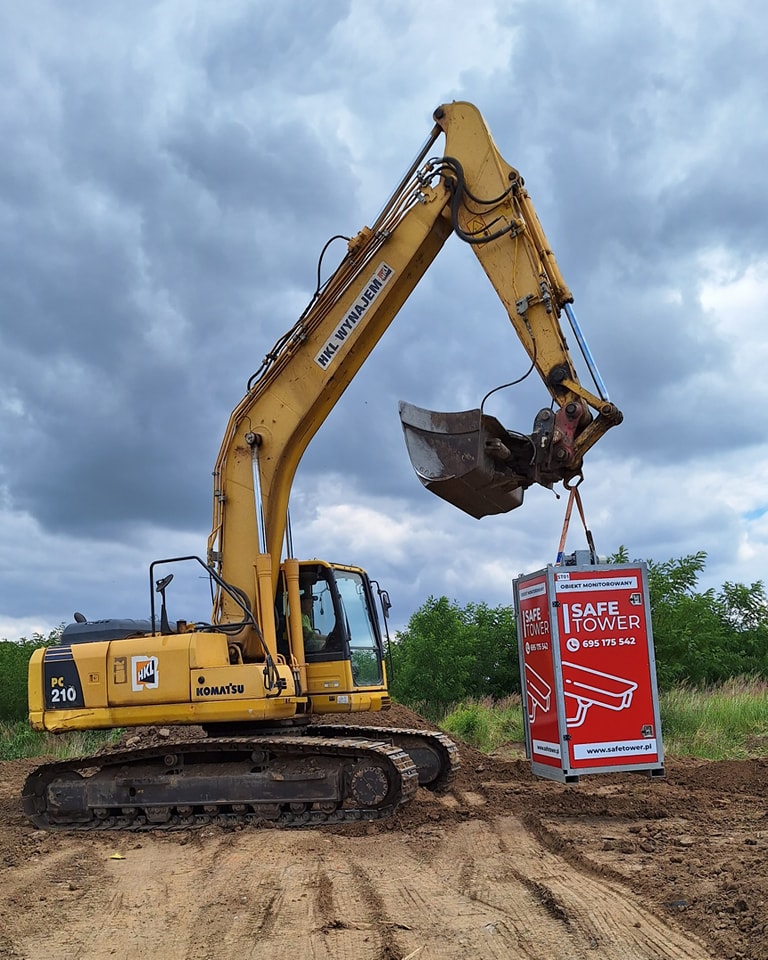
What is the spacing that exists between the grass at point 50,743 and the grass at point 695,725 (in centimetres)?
673

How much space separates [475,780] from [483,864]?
4840mm

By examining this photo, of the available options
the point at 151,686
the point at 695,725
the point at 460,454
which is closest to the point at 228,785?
the point at 151,686

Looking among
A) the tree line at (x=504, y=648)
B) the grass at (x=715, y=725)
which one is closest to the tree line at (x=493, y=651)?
the tree line at (x=504, y=648)

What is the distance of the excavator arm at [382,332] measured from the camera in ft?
29.0

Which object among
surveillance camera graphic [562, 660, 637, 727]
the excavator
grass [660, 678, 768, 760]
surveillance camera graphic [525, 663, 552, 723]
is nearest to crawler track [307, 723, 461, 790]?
the excavator

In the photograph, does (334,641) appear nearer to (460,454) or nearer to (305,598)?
(305,598)

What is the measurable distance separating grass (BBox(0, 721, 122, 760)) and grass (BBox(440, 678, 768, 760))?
6731mm

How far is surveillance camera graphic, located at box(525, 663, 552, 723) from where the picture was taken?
28.2 ft

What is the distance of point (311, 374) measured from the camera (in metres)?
10.3

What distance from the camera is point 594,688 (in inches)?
329

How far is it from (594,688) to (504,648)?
14.2 metres

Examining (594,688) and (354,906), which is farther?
(594,688)

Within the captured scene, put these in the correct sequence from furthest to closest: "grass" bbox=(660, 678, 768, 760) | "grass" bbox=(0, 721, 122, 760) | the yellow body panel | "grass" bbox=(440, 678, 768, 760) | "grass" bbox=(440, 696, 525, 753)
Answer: "grass" bbox=(0, 721, 122, 760) → "grass" bbox=(440, 696, 525, 753) → "grass" bbox=(440, 678, 768, 760) → "grass" bbox=(660, 678, 768, 760) → the yellow body panel

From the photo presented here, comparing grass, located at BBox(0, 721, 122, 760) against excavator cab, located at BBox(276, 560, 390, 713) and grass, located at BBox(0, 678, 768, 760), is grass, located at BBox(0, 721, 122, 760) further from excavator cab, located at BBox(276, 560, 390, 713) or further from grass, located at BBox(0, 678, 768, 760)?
excavator cab, located at BBox(276, 560, 390, 713)
